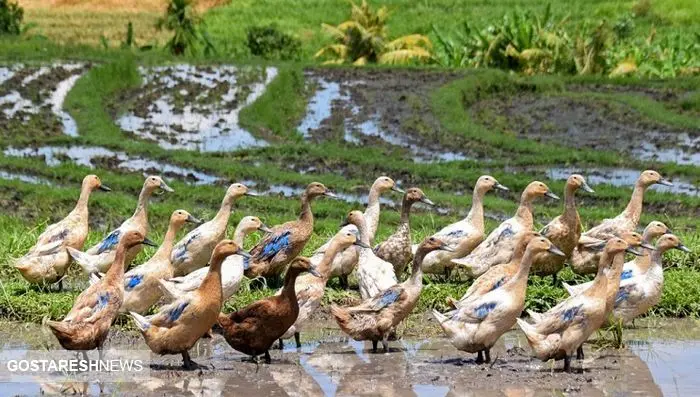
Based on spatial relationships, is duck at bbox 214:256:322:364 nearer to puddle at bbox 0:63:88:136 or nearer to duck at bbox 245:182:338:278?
duck at bbox 245:182:338:278

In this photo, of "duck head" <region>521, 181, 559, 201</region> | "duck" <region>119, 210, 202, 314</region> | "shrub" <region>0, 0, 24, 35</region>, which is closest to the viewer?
"duck" <region>119, 210, 202, 314</region>

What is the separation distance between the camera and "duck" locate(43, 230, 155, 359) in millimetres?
10664

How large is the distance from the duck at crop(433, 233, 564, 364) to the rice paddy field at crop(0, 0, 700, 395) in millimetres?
326

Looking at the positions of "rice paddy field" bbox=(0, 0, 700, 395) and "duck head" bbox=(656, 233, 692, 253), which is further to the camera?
"rice paddy field" bbox=(0, 0, 700, 395)

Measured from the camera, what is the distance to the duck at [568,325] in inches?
437

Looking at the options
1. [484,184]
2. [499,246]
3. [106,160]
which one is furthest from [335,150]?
[499,246]

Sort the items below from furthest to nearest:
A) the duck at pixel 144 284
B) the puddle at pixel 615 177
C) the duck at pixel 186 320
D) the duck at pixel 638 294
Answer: the puddle at pixel 615 177 → the duck at pixel 638 294 → the duck at pixel 144 284 → the duck at pixel 186 320

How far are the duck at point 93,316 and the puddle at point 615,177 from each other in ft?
42.7

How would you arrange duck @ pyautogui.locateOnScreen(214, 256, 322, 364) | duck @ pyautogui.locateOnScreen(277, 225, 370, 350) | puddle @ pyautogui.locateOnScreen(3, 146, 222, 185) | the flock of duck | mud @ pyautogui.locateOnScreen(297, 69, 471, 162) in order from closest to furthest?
the flock of duck < duck @ pyautogui.locateOnScreen(214, 256, 322, 364) < duck @ pyautogui.locateOnScreen(277, 225, 370, 350) < puddle @ pyautogui.locateOnScreen(3, 146, 222, 185) < mud @ pyautogui.locateOnScreen(297, 69, 471, 162)

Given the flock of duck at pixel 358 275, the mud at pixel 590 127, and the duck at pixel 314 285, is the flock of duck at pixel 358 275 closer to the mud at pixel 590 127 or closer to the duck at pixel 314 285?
the duck at pixel 314 285

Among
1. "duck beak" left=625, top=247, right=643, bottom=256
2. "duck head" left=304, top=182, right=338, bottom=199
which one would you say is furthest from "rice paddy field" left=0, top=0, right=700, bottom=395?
"duck head" left=304, top=182, right=338, bottom=199

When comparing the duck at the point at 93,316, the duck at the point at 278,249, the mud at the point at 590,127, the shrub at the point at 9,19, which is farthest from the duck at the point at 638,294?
the shrub at the point at 9,19

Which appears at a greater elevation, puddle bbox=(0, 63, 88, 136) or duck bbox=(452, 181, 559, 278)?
duck bbox=(452, 181, 559, 278)

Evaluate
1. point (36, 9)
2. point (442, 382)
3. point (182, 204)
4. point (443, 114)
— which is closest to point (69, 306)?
point (442, 382)
